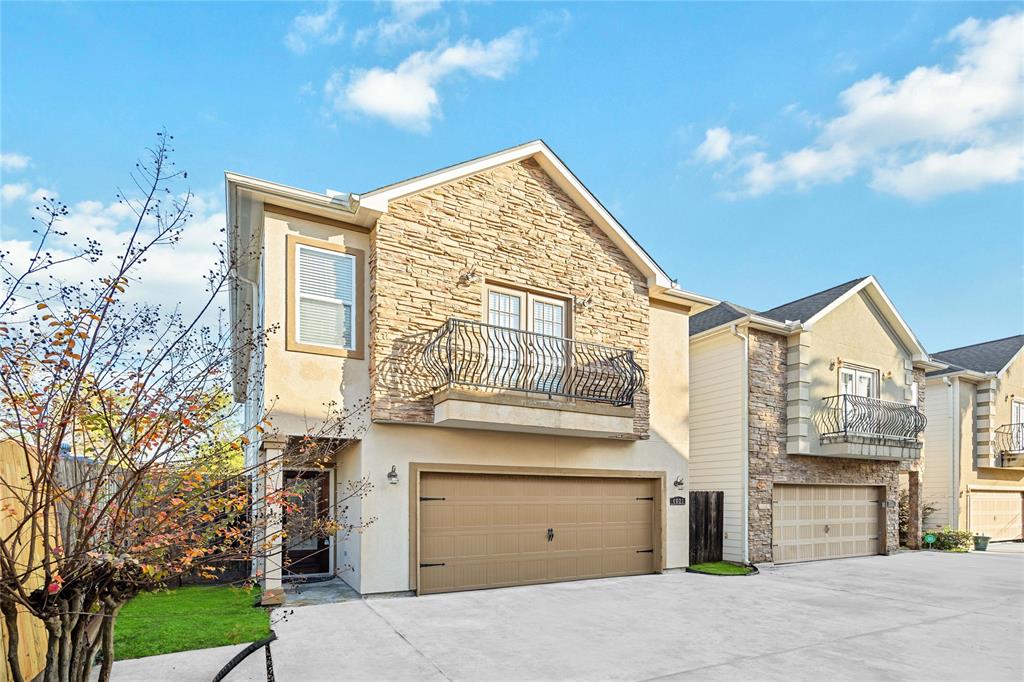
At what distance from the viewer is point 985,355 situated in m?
22.4

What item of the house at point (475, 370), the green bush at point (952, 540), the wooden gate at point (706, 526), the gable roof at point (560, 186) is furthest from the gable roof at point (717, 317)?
the green bush at point (952, 540)

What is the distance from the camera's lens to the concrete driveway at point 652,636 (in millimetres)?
6262

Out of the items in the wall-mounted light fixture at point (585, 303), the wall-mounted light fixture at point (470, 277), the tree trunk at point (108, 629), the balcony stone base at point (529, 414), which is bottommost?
the tree trunk at point (108, 629)

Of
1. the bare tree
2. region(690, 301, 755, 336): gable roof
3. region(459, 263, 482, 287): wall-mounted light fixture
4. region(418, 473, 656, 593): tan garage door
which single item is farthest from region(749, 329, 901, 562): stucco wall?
the bare tree

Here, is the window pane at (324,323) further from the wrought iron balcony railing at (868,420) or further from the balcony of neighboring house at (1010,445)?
the balcony of neighboring house at (1010,445)

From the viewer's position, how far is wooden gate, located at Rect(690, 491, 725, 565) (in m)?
13.8

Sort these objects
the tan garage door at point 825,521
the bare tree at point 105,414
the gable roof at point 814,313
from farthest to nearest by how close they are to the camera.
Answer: the gable roof at point 814,313 → the tan garage door at point 825,521 → the bare tree at point 105,414

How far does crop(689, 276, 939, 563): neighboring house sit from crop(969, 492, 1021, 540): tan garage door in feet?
17.9

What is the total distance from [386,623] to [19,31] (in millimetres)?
7546

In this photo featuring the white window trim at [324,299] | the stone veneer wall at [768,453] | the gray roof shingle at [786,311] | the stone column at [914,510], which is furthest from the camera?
the stone column at [914,510]

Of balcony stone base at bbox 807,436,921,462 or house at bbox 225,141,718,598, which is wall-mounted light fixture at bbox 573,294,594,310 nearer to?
house at bbox 225,141,718,598

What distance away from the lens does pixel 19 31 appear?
5.53 metres

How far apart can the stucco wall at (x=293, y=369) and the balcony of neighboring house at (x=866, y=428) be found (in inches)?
457

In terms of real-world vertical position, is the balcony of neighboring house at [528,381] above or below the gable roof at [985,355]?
below
